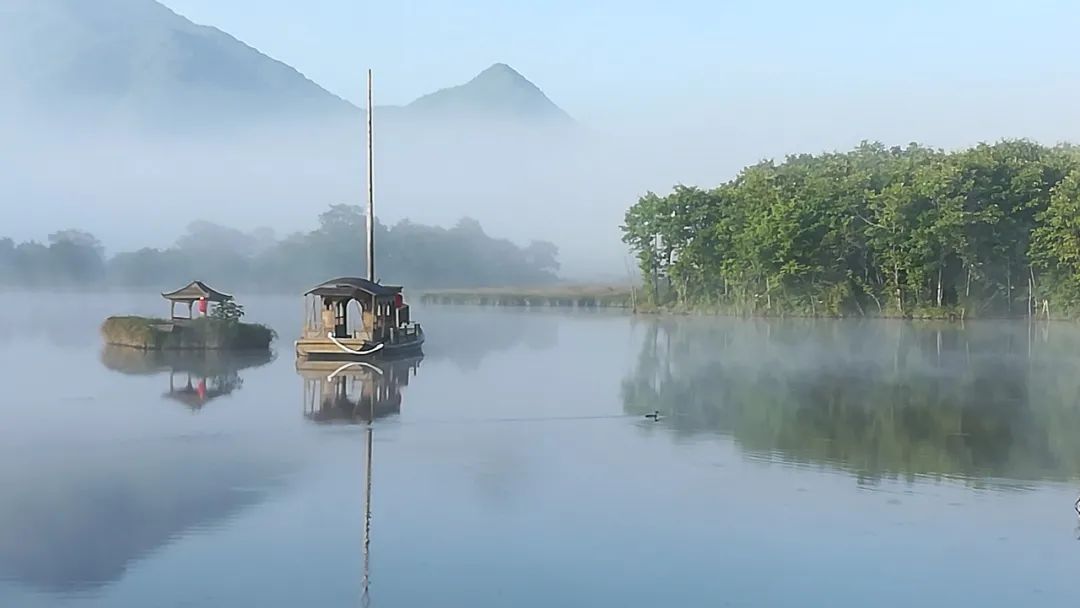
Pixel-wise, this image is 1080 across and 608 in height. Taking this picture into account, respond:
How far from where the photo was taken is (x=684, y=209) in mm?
44781

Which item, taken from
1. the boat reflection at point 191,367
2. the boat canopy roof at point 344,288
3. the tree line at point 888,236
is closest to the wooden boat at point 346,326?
the boat canopy roof at point 344,288

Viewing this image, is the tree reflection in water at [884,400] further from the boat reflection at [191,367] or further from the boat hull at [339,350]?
the boat reflection at [191,367]

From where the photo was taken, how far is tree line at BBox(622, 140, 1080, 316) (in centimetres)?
3606

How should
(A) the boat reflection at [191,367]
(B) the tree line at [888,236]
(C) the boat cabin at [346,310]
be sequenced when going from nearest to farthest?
(A) the boat reflection at [191,367] → (C) the boat cabin at [346,310] → (B) the tree line at [888,236]

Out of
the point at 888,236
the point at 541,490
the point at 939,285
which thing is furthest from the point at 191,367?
the point at 939,285

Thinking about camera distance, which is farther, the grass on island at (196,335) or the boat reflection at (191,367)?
the grass on island at (196,335)

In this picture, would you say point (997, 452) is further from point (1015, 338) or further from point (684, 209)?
point (684, 209)

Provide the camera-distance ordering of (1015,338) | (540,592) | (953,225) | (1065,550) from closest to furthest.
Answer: (540,592) < (1065,550) < (1015,338) < (953,225)

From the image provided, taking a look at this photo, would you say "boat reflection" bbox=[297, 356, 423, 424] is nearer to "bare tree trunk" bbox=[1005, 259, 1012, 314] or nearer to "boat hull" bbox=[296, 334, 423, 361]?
"boat hull" bbox=[296, 334, 423, 361]

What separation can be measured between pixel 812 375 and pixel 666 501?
10.5 meters

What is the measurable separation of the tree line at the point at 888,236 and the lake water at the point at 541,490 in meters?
18.3

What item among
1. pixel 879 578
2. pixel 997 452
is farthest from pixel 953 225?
pixel 879 578

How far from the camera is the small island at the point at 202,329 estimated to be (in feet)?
76.6

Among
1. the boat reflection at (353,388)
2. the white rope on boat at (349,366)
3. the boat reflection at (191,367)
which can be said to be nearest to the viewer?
the boat reflection at (353,388)
